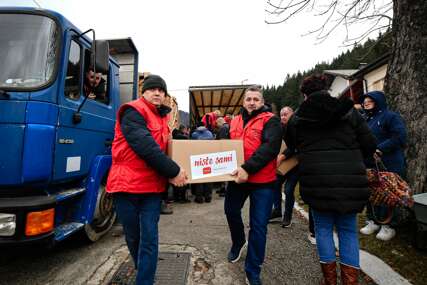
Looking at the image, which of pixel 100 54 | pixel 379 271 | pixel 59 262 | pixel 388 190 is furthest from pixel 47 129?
pixel 379 271

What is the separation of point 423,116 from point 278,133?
92.3 inches

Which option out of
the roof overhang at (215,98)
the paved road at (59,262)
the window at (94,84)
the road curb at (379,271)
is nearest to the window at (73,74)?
the window at (94,84)

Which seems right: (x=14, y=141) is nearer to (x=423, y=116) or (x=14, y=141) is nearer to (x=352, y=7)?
(x=423, y=116)

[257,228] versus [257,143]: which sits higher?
[257,143]

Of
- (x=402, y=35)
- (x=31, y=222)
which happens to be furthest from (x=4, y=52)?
(x=402, y=35)

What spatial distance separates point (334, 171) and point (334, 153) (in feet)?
0.48

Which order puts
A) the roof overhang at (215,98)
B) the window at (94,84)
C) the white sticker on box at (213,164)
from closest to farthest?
the white sticker on box at (213,164), the window at (94,84), the roof overhang at (215,98)

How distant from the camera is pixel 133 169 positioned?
2078 millimetres

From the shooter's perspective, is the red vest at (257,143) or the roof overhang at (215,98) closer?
the red vest at (257,143)

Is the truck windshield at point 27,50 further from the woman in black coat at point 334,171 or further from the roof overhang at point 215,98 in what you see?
the roof overhang at point 215,98

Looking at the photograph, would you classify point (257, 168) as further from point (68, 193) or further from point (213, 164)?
point (68, 193)

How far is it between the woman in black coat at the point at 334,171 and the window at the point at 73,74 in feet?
7.63

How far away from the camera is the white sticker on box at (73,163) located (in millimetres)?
2743

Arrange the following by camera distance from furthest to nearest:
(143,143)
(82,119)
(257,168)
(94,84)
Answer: (94,84) < (82,119) < (257,168) < (143,143)
